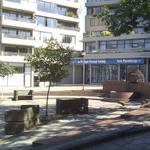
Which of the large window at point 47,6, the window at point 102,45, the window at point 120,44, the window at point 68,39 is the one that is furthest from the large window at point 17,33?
the window at point 120,44

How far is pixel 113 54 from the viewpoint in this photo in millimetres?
69750

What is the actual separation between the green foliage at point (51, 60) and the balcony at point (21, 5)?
46.9m

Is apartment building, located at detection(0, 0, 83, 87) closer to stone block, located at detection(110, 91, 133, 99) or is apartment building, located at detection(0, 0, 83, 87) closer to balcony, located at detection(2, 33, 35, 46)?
balcony, located at detection(2, 33, 35, 46)

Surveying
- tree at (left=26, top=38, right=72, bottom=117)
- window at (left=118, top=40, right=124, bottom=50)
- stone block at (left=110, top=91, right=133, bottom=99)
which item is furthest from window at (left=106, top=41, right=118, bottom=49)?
tree at (left=26, top=38, right=72, bottom=117)

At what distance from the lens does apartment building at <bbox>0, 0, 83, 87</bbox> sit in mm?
66375

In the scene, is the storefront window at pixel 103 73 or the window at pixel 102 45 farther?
the window at pixel 102 45

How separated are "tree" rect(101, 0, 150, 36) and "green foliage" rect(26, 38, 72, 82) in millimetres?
2613

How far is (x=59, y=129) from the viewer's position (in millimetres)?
15742

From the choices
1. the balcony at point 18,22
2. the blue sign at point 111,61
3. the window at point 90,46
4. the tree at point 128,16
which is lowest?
the blue sign at point 111,61

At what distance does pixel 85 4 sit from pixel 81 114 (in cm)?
6242

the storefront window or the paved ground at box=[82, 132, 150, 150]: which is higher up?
the storefront window

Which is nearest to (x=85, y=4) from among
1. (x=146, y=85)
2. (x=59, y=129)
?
(x=146, y=85)

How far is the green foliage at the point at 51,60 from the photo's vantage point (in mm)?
20766

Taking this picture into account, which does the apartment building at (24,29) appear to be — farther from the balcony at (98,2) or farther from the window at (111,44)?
the window at (111,44)
